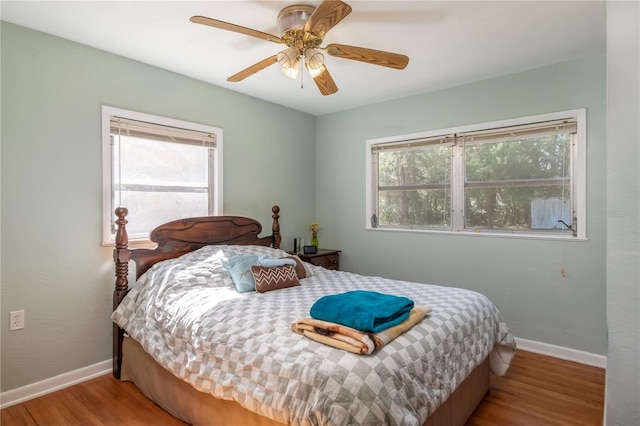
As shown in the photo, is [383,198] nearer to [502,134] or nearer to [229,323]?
[502,134]

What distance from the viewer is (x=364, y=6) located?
6.83ft


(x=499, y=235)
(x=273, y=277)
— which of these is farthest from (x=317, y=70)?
(x=499, y=235)

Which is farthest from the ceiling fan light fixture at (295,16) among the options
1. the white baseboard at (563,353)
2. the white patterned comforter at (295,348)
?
the white baseboard at (563,353)

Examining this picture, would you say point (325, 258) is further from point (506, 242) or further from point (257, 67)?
point (257, 67)

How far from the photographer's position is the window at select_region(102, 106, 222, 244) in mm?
2775

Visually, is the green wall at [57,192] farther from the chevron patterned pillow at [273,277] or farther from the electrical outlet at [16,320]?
the chevron patterned pillow at [273,277]

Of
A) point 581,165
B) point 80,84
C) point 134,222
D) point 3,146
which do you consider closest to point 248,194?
point 134,222

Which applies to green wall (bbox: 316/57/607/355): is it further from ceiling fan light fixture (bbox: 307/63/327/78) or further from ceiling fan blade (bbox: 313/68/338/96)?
ceiling fan light fixture (bbox: 307/63/327/78)

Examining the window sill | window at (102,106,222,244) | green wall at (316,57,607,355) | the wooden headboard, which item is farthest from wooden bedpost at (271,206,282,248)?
the window sill

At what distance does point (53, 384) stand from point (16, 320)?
54 cm

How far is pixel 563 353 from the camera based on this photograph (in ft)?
9.70

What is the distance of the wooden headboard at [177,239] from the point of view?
261 cm

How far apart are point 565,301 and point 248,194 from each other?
10.3 ft

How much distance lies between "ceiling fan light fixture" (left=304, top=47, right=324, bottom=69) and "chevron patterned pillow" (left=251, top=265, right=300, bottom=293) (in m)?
1.46
